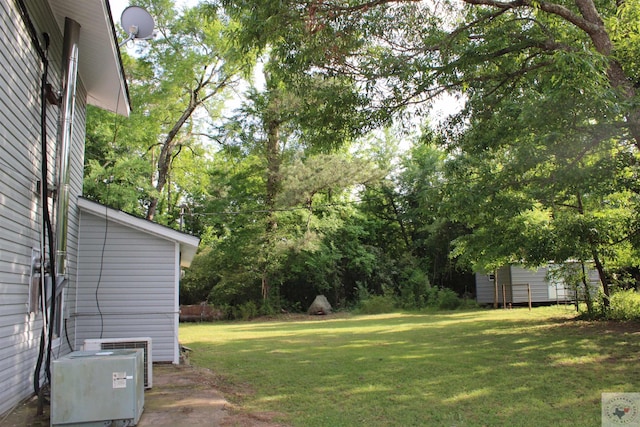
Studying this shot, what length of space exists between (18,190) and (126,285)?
4.24m

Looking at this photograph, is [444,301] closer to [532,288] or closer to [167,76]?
[532,288]

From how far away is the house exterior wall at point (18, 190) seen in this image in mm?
5469

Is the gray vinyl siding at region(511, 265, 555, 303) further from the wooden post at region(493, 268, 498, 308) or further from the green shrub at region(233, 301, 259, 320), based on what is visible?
the green shrub at region(233, 301, 259, 320)

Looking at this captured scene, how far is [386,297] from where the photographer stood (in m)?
25.7

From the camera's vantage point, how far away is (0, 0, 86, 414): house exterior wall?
5.47 metres

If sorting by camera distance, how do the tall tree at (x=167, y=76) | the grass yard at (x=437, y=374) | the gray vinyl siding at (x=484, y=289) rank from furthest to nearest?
the gray vinyl siding at (x=484, y=289), the tall tree at (x=167, y=76), the grass yard at (x=437, y=374)

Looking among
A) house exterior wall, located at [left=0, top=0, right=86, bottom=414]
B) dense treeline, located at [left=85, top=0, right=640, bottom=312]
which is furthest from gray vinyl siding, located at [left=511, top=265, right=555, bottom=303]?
house exterior wall, located at [left=0, top=0, right=86, bottom=414]

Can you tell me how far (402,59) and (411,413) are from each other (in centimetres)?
546

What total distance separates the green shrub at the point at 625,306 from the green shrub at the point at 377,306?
11.4 meters

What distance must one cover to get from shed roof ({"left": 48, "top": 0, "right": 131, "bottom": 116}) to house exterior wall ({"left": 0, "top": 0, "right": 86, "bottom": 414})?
0.34 m

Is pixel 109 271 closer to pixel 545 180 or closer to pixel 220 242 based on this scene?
pixel 545 180

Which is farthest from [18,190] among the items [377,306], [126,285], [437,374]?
[377,306]

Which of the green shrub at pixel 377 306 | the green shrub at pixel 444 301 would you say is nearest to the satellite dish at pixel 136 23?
the green shrub at pixel 377 306

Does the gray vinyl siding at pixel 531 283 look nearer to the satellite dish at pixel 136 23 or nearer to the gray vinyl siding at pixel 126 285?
the gray vinyl siding at pixel 126 285
